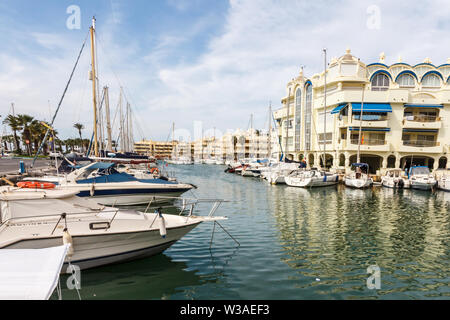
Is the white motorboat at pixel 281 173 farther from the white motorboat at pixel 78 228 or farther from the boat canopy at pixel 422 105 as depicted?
the white motorboat at pixel 78 228

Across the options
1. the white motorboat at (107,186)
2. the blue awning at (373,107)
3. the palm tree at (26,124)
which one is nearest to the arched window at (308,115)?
the blue awning at (373,107)

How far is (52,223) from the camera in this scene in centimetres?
789

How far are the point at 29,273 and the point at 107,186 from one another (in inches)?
479

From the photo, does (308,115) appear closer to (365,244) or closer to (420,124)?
(420,124)

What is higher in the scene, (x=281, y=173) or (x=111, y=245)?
(x=111, y=245)

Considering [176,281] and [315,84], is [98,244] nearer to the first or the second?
[176,281]

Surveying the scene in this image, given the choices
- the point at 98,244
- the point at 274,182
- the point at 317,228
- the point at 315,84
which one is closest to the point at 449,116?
the point at 315,84

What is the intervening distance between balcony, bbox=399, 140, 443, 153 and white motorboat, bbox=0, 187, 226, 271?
40.5m

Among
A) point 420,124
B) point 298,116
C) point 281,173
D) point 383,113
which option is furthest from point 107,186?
point 420,124

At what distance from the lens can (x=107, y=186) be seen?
52.2ft

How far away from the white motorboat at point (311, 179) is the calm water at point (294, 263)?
13983 millimetres

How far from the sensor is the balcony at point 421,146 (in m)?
36.6

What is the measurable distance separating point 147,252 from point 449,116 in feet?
160

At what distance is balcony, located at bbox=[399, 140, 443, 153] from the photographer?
36562mm
